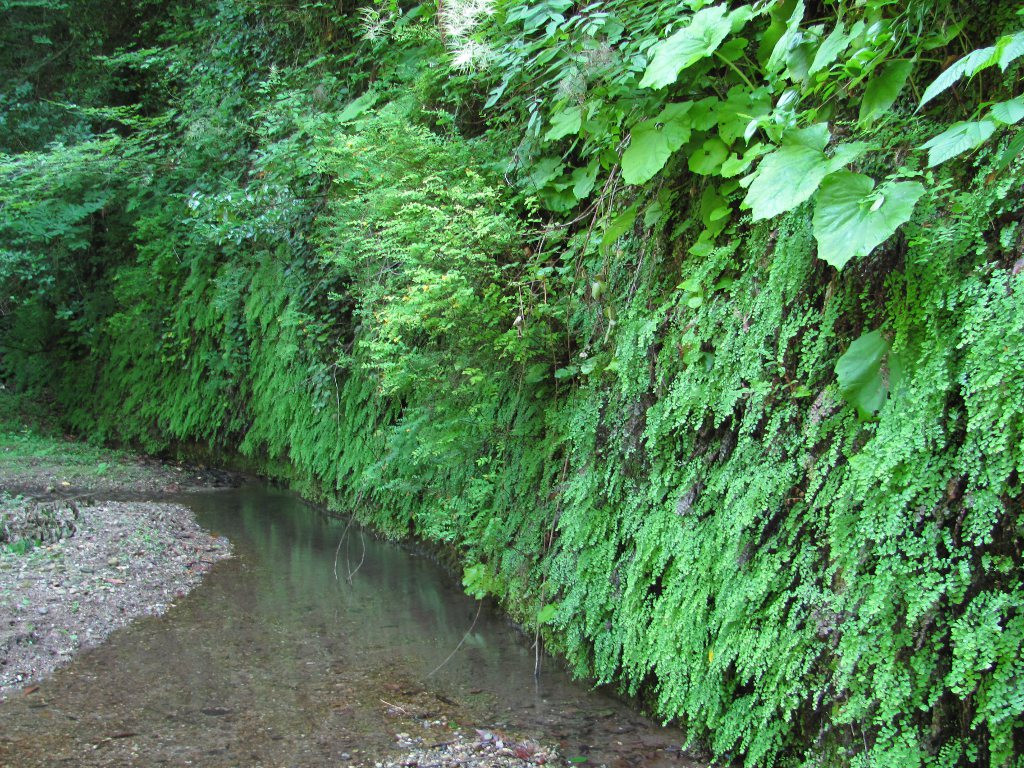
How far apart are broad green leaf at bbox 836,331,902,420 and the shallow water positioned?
1.72m

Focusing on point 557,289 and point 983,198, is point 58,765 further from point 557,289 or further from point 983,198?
point 983,198

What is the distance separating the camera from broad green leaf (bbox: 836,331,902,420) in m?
2.36

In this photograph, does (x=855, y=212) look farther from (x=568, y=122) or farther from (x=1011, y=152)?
(x=568, y=122)

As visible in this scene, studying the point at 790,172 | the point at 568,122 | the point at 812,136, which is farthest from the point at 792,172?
the point at 568,122

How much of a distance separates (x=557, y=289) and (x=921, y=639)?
8.85 feet

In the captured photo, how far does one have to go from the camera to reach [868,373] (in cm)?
240

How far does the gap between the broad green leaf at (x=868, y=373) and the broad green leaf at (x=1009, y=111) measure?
27.1 inches

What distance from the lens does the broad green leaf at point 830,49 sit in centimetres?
252

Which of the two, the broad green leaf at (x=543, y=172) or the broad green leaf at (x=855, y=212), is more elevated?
the broad green leaf at (x=543, y=172)

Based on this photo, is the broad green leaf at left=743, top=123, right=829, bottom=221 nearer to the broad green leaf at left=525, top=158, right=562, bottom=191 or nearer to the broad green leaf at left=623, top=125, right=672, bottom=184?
the broad green leaf at left=623, top=125, right=672, bottom=184

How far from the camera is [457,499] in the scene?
5262 millimetres

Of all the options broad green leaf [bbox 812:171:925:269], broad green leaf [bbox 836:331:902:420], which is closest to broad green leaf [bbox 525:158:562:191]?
broad green leaf [bbox 812:171:925:269]

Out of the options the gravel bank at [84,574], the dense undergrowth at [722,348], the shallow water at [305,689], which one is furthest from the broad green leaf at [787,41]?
the gravel bank at [84,574]

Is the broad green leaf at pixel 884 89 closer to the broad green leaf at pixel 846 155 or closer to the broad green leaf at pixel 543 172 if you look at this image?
the broad green leaf at pixel 846 155
